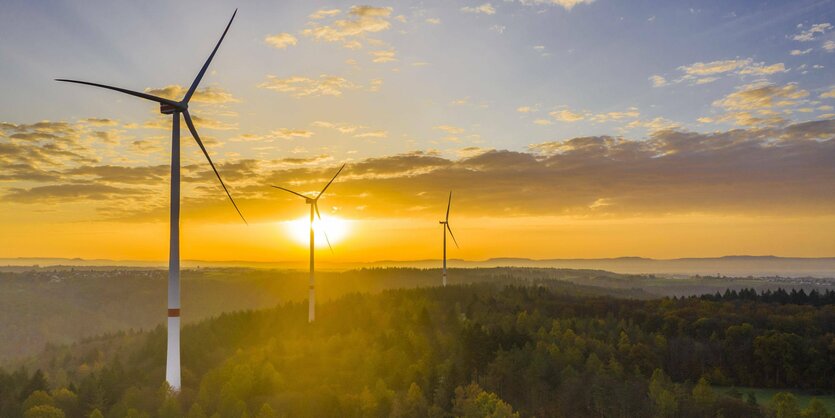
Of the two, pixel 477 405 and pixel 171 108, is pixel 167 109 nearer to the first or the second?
pixel 171 108

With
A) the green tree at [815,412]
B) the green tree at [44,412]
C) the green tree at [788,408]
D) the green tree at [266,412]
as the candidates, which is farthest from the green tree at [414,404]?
the green tree at [815,412]

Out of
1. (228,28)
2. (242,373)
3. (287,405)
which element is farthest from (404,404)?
(228,28)

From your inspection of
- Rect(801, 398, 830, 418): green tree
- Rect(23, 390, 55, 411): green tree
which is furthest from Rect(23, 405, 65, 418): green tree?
Rect(801, 398, 830, 418): green tree

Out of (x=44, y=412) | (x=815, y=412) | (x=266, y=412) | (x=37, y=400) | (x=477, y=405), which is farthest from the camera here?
(x=477, y=405)

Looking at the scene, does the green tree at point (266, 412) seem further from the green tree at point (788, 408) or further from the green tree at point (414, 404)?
the green tree at point (788, 408)

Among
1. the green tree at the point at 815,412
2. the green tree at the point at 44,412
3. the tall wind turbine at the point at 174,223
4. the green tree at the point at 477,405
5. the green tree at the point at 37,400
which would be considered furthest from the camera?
the green tree at the point at 477,405

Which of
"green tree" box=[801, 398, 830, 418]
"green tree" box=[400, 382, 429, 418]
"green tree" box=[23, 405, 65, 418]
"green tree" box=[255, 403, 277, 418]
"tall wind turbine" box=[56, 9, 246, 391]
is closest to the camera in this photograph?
"tall wind turbine" box=[56, 9, 246, 391]

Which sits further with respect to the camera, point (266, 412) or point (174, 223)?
point (266, 412)

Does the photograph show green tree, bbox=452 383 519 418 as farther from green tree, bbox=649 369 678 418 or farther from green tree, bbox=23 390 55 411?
green tree, bbox=23 390 55 411

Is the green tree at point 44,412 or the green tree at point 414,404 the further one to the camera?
the green tree at point 414,404

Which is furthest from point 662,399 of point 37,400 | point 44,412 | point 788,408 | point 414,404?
point 37,400

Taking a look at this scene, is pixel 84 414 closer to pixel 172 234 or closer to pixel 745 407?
pixel 172 234
